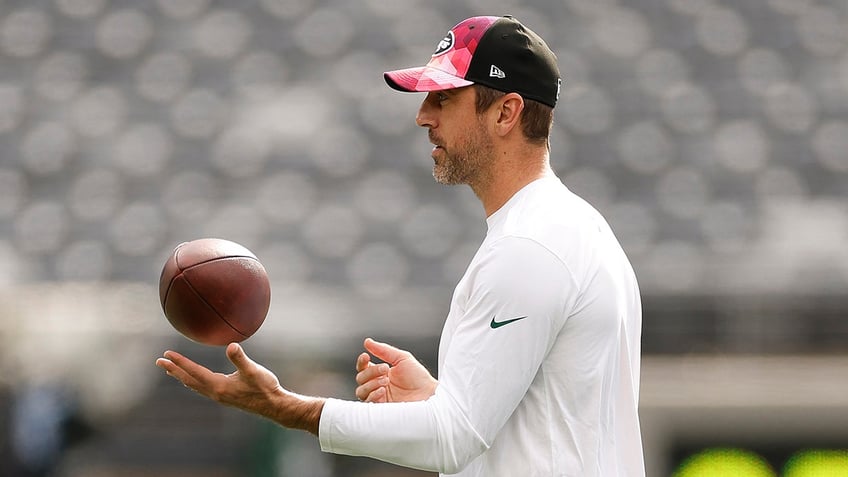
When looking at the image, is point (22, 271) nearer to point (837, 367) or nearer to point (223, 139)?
point (223, 139)

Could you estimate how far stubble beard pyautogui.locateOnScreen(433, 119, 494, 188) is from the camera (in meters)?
2.83

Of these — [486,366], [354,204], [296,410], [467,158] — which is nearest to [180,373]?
[296,410]

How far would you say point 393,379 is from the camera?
2977 mm

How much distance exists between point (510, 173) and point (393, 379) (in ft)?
1.93

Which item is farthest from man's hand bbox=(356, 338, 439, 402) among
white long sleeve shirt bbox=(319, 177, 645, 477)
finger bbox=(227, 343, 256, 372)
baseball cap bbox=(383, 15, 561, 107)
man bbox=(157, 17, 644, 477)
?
baseball cap bbox=(383, 15, 561, 107)

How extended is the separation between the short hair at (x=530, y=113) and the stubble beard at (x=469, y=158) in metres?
0.06

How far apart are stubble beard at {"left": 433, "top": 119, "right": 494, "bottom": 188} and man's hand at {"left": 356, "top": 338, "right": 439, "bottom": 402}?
0.45 metres

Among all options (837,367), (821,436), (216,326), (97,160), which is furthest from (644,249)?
(216,326)

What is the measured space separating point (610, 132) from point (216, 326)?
630cm

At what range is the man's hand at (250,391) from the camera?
2.58 m

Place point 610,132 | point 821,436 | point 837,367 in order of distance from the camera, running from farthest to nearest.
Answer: point 610,132, point 837,367, point 821,436

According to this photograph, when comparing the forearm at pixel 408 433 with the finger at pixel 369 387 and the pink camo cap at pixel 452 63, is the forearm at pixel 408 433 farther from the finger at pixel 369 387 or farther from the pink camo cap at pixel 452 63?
the pink camo cap at pixel 452 63

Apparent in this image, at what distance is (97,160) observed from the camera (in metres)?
9.23

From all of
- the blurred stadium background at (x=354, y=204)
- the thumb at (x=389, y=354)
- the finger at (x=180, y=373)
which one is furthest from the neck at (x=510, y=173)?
the blurred stadium background at (x=354, y=204)
